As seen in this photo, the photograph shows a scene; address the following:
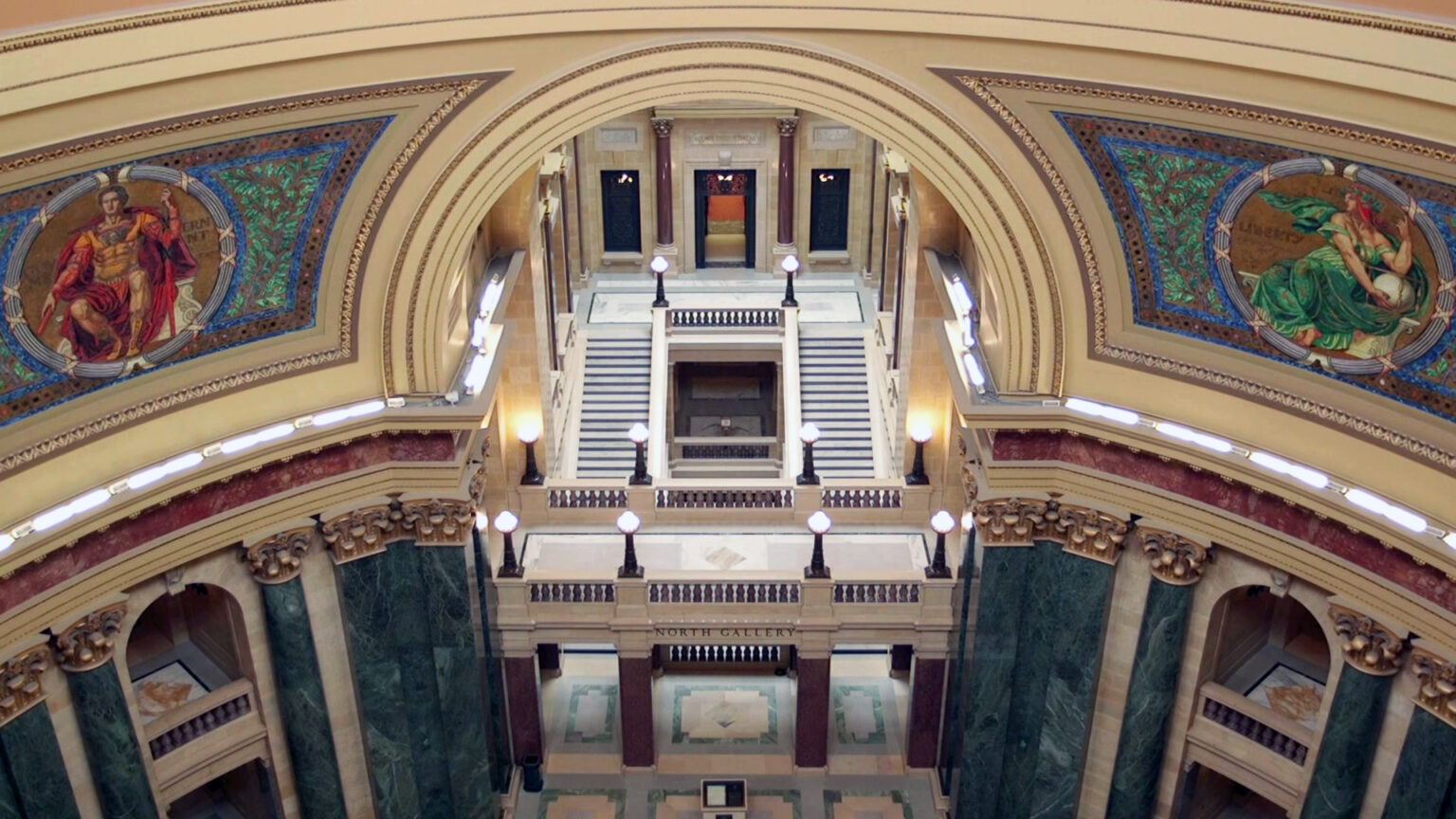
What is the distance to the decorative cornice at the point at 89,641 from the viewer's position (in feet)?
49.2

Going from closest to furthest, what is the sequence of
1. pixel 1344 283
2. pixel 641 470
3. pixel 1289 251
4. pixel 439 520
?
pixel 1344 283
pixel 1289 251
pixel 439 520
pixel 641 470

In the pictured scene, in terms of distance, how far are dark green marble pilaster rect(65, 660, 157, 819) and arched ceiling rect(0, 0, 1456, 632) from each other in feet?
7.33

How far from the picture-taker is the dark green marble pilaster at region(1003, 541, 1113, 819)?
17.4 metres

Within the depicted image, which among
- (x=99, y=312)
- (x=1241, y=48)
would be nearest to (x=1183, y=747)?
(x=1241, y=48)

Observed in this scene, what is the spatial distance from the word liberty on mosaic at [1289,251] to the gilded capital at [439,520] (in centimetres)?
894

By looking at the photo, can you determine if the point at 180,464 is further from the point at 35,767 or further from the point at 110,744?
the point at 35,767

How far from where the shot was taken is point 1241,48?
43.2 feet

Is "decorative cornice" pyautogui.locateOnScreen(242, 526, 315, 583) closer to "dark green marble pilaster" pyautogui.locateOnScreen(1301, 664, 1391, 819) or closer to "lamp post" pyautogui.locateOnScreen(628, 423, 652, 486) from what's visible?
"lamp post" pyautogui.locateOnScreen(628, 423, 652, 486)

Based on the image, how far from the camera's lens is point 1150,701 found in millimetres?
17484

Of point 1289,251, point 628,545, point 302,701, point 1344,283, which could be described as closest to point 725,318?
point 628,545

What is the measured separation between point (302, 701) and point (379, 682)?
105 centimetres

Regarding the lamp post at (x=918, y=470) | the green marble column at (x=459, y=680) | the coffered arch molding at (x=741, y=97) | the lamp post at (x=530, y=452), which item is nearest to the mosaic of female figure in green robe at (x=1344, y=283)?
the coffered arch molding at (x=741, y=97)

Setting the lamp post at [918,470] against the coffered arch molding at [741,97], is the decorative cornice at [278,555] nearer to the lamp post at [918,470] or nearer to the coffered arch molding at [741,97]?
the coffered arch molding at [741,97]

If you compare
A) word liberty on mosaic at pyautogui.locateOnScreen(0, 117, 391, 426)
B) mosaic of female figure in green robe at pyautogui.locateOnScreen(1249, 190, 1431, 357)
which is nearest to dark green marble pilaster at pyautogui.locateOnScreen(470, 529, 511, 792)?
word liberty on mosaic at pyautogui.locateOnScreen(0, 117, 391, 426)
